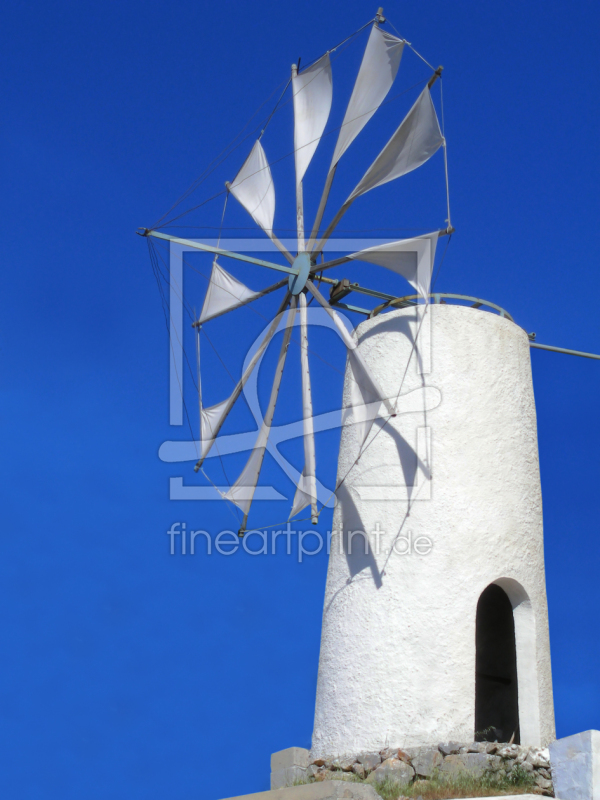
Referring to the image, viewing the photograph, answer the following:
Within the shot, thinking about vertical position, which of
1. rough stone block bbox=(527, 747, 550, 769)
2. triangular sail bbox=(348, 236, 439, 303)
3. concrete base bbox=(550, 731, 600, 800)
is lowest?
concrete base bbox=(550, 731, 600, 800)

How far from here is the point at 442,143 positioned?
9477 mm

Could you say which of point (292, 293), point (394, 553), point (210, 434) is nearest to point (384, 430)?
point (394, 553)

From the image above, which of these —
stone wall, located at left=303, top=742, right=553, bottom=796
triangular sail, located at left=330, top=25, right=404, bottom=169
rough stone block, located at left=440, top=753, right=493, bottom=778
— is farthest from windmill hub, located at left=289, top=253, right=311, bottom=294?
rough stone block, located at left=440, top=753, right=493, bottom=778

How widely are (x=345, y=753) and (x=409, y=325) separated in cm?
455

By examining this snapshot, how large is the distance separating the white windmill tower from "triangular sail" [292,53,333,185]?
0.31 m

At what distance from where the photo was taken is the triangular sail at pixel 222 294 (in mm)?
11703

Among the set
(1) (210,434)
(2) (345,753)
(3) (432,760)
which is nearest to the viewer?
(3) (432,760)

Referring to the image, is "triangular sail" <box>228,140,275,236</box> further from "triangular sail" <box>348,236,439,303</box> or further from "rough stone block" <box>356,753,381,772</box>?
"rough stone block" <box>356,753,381,772</box>

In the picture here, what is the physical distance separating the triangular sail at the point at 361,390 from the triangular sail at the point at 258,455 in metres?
0.78

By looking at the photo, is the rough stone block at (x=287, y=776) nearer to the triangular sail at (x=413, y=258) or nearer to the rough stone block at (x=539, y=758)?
the rough stone block at (x=539, y=758)

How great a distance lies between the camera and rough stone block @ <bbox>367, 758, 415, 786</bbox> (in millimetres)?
7809

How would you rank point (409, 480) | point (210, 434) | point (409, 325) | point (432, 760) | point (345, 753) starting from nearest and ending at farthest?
point (432, 760) → point (345, 753) → point (409, 480) → point (409, 325) → point (210, 434)

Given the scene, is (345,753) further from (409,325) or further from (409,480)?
(409,325)

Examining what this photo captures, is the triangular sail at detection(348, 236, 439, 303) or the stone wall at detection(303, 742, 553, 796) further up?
the triangular sail at detection(348, 236, 439, 303)
